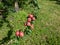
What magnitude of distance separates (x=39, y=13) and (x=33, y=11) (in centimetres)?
42

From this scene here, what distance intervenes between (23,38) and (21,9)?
3.33 meters

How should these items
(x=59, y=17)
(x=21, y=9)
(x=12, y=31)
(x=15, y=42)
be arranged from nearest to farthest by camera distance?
(x=15, y=42), (x=12, y=31), (x=59, y=17), (x=21, y=9)

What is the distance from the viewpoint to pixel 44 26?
10.2 m

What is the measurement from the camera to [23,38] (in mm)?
9492

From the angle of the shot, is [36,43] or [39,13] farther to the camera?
[39,13]

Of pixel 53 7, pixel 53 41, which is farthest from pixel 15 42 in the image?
pixel 53 7

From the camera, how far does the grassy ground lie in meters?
9.20

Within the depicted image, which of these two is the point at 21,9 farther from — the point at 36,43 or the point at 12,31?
the point at 36,43

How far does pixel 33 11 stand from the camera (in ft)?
38.2

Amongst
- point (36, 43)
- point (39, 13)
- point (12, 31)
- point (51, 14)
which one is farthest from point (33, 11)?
point (36, 43)

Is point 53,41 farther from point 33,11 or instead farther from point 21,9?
point 21,9

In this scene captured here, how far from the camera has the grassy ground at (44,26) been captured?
9.20 meters

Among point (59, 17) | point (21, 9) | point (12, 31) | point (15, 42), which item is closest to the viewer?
point (15, 42)

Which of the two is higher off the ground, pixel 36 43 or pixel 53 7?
pixel 53 7
